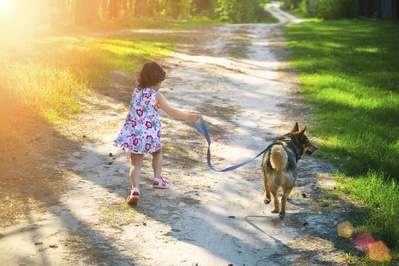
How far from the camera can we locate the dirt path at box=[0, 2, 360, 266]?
214 inches

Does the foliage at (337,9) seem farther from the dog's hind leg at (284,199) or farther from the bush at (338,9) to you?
the dog's hind leg at (284,199)

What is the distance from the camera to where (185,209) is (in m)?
6.68

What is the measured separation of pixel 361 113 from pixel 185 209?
6.22 metres

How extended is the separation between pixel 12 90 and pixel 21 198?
16.9ft

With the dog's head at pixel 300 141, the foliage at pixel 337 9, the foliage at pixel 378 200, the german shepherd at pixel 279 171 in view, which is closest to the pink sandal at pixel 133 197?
the german shepherd at pixel 279 171

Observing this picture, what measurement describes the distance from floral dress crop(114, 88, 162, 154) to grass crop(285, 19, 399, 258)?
8.80ft

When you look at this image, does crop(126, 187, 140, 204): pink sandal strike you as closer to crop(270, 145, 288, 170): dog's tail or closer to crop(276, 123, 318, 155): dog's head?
crop(270, 145, 288, 170): dog's tail

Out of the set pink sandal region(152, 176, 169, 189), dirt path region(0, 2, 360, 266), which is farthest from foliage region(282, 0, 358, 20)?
pink sandal region(152, 176, 169, 189)

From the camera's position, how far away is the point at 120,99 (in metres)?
13.0

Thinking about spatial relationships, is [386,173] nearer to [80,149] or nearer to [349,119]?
[349,119]


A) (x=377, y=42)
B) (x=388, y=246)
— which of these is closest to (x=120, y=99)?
(x=388, y=246)

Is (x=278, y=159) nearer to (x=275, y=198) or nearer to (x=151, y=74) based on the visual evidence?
(x=275, y=198)

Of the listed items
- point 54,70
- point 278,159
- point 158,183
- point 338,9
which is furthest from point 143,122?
point 338,9

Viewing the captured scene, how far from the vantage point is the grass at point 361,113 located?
22.6 feet
